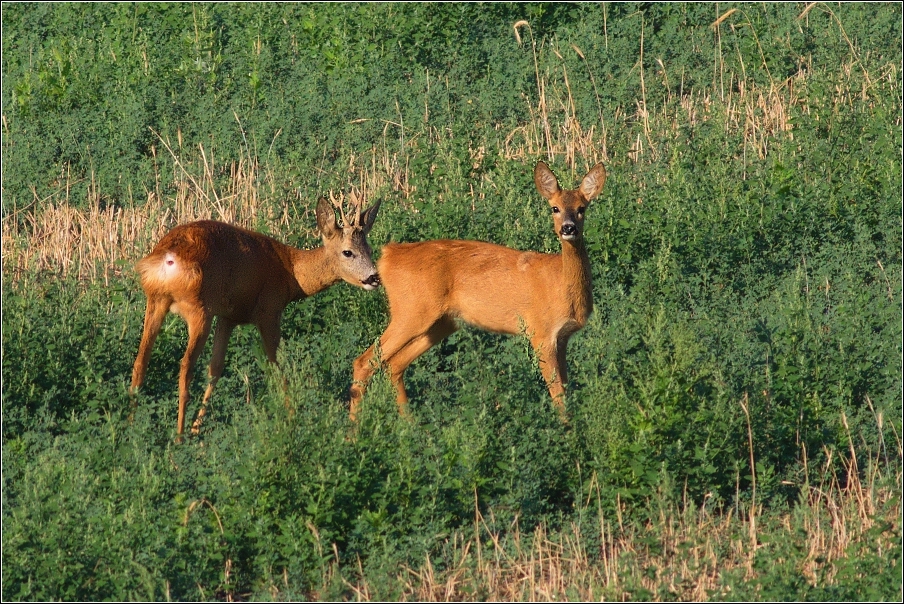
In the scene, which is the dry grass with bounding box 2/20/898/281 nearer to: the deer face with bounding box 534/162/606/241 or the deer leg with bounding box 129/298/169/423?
the deer leg with bounding box 129/298/169/423

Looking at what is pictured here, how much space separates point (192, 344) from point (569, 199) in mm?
2472

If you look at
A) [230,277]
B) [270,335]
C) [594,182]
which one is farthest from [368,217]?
[594,182]

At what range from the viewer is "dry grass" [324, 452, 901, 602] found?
6066 mm

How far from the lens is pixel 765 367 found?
784cm

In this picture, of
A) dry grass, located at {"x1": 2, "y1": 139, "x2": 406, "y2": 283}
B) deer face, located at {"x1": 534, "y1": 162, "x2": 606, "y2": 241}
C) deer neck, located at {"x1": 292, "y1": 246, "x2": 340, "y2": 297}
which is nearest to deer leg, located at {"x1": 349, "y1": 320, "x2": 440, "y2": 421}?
deer neck, located at {"x1": 292, "y1": 246, "x2": 340, "y2": 297}

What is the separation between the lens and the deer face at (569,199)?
8383 millimetres

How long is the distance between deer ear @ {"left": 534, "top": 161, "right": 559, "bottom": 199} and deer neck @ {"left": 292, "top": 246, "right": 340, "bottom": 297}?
1.49m

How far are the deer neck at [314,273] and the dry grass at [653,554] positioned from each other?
2.97 meters

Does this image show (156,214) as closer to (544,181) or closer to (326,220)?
(326,220)

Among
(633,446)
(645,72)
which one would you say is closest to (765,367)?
(633,446)

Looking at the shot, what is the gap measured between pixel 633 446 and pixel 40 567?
2.90m

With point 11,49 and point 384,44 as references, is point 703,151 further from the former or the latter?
point 11,49

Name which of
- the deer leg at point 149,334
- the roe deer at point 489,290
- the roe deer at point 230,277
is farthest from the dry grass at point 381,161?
the roe deer at point 489,290

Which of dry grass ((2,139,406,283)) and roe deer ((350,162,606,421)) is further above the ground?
dry grass ((2,139,406,283))
